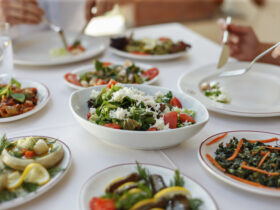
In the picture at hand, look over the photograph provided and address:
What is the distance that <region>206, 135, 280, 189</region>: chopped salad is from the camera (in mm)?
913

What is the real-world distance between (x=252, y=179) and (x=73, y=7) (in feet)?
9.46

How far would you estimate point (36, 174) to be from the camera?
0.90 m

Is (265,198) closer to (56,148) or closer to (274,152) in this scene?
(274,152)

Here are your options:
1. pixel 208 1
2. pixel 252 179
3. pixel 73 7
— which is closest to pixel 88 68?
pixel 252 179

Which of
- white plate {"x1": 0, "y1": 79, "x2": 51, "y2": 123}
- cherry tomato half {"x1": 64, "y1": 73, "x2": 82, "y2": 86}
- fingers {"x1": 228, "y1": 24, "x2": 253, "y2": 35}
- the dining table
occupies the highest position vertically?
fingers {"x1": 228, "y1": 24, "x2": 253, "y2": 35}

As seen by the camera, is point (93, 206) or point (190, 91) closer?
point (93, 206)

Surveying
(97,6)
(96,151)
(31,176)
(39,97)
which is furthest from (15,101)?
(97,6)

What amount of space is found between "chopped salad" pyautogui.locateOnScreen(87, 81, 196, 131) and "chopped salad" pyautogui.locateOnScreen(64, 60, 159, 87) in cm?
37

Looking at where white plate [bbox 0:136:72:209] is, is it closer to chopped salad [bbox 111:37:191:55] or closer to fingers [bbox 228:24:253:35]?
chopped salad [bbox 111:37:191:55]

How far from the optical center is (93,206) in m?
0.81

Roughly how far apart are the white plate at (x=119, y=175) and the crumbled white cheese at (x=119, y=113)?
7.9 inches

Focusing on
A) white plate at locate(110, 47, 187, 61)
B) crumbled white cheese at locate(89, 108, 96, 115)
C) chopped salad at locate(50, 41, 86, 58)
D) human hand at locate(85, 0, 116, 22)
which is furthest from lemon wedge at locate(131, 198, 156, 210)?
human hand at locate(85, 0, 116, 22)

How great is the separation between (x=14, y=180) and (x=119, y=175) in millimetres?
292

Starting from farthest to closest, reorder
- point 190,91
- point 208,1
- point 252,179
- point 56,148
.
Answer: point 208,1
point 190,91
point 56,148
point 252,179
